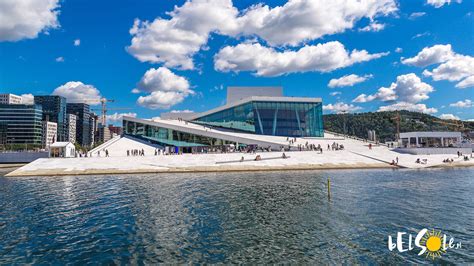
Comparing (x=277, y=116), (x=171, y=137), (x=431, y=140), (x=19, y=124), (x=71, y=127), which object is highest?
(x=71, y=127)

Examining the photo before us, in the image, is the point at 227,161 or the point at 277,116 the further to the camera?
the point at 277,116

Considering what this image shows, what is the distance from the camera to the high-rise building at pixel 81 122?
188875 mm

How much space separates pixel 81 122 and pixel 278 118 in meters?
171

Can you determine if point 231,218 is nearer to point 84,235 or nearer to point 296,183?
point 84,235

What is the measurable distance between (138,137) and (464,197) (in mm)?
52095

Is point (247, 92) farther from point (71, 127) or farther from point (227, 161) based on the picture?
point (71, 127)

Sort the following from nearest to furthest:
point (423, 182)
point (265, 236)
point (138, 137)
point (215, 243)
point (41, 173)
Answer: point (215, 243)
point (265, 236)
point (423, 182)
point (41, 173)
point (138, 137)

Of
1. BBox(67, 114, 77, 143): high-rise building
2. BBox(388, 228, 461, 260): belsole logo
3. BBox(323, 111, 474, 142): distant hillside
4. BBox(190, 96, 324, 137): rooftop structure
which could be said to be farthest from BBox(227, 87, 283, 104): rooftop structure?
BBox(67, 114, 77, 143): high-rise building

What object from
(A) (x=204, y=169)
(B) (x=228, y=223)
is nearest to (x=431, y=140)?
(A) (x=204, y=169)

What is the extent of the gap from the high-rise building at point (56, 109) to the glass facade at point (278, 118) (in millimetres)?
138713

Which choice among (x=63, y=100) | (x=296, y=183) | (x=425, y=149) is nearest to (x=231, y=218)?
(x=296, y=183)

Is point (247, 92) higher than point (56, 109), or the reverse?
point (56, 109)

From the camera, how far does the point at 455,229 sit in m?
10.8

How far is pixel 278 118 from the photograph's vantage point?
6119cm
